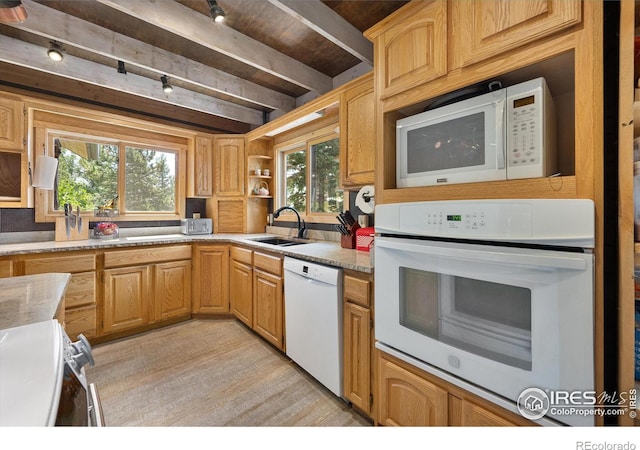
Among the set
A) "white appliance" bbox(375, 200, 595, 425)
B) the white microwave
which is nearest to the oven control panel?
"white appliance" bbox(375, 200, 595, 425)

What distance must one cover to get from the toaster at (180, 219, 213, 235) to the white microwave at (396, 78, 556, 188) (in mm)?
2751

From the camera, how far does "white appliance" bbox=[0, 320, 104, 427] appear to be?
0.41 m

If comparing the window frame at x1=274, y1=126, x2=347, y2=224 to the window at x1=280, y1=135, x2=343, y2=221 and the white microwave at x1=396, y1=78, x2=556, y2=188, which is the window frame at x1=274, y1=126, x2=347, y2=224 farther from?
the white microwave at x1=396, y1=78, x2=556, y2=188

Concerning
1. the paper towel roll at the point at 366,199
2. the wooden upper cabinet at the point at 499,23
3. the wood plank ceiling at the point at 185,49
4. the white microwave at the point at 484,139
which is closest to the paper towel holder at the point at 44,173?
the wood plank ceiling at the point at 185,49

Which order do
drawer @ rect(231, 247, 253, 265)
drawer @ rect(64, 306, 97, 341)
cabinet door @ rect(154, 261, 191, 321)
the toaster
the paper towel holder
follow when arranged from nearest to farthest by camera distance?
drawer @ rect(64, 306, 97, 341)
the paper towel holder
drawer @ rect(231, 247, 253, 265)
cabinet door @ rect(154, 261, 191, 321)
the toaster

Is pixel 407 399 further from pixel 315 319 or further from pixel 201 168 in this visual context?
pixel 201 168

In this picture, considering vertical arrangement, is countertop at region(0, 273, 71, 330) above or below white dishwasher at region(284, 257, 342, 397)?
above

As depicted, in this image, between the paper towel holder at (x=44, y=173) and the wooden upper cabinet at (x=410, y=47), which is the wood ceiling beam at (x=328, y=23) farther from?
the paper towel holder at (x=44, y=173)

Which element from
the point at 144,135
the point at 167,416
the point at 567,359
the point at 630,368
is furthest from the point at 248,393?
the point at 144,135

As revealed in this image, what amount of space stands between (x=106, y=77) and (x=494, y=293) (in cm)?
347

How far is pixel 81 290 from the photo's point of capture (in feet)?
7.49

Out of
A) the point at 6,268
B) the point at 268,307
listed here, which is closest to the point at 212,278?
the point at 268,307

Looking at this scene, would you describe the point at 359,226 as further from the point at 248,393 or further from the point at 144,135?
the point at 144,135

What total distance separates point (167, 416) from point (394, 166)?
77.1 inches
